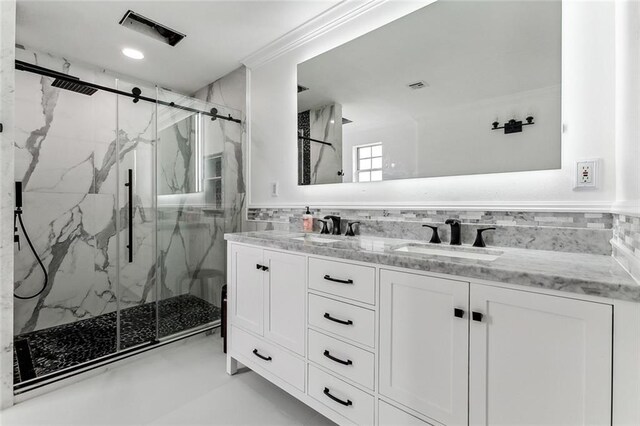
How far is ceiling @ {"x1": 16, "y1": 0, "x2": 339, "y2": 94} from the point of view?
6.59 ft

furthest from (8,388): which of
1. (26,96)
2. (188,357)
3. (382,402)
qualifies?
(26,96)

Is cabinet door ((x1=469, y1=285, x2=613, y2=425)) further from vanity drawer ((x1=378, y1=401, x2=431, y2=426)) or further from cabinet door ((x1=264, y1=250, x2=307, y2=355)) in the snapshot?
cabinet door ((x1=264, y1=250, x2=307, y2=355))

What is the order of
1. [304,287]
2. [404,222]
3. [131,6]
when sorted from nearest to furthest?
[304,287], [404,222], [131,6]

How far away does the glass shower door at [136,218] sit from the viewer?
247cm

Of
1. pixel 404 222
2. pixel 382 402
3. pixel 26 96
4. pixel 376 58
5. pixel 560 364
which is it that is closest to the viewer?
pixel 560 364

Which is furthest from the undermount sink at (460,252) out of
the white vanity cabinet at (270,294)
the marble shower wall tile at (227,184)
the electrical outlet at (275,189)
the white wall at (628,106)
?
the marble shower wall tile at (227,184)

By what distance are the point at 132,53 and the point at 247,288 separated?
2377 millimetres

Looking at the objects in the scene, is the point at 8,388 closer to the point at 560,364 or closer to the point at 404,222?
the point at 404,222

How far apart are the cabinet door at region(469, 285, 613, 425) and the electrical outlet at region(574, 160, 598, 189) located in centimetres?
67

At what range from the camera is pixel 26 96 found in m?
2.47

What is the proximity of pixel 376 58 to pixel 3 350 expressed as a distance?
279cm

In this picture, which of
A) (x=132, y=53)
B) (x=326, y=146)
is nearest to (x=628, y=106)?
(x=326, y=146)

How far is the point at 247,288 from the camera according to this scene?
1.85 m

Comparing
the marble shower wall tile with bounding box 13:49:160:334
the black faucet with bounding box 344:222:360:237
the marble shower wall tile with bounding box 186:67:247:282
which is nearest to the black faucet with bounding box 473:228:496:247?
the black faucet with bounding box 344:222:360:237
